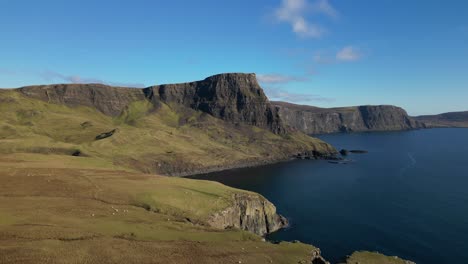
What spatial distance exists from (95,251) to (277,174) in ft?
522

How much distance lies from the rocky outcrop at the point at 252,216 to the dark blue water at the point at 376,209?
3873mm

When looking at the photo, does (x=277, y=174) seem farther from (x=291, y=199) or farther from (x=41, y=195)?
(x=41, y=195)

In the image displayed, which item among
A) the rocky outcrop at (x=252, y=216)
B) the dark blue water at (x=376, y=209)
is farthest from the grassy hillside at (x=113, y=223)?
the dark blue water at (x=376, y=209)

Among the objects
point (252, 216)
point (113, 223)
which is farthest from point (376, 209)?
point (113, 223)

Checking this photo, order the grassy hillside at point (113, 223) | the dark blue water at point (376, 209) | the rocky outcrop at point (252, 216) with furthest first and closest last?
the rocky outcrop at point (252, 216) → the dark blue water at point (376, 209) → the grassy hillside at point (113, 223)

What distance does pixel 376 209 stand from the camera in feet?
385

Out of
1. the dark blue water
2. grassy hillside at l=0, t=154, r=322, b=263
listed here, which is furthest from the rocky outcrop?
the dark blue water

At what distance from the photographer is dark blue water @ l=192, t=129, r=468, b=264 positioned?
85375mm

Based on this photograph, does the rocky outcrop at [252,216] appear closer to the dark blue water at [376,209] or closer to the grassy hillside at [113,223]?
the grassy hillside at [113,223]

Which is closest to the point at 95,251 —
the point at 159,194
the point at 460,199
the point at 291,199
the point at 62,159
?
the point at 159,194

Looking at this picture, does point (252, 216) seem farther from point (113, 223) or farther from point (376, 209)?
point (113, 223)

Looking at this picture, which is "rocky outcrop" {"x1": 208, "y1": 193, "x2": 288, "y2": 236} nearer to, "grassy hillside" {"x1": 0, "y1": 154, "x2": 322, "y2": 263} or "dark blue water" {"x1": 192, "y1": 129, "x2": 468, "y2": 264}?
"grassy hillside" {"x1": 0, "y1": 154, "x2": 322, "y2": 263}

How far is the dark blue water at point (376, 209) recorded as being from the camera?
8538 cm

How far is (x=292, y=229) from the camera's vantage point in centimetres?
9944
